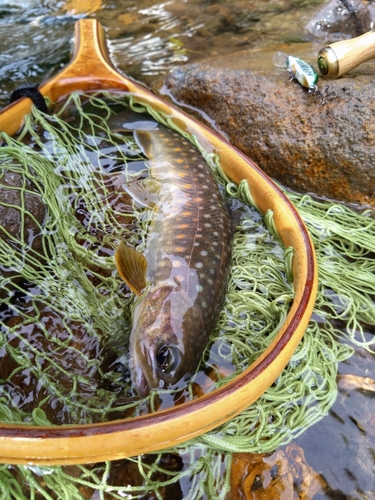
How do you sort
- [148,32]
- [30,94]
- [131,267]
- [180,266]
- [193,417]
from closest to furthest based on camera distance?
[193,417], [131,267], [180,266], [30,94], [148,32]

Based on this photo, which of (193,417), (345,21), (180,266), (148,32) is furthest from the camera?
(148,32)

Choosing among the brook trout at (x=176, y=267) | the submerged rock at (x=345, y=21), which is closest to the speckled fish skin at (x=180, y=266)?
the brook trout at (x=176, y=267)

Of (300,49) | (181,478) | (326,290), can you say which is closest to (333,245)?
(326,290)

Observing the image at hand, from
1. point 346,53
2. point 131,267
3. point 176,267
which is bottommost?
point 176,267

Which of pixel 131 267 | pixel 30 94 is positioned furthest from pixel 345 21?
pixel 131 267

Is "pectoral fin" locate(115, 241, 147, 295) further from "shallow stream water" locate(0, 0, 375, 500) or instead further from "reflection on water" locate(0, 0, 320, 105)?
"reflection on water" locate(0, 0, 320, 105)

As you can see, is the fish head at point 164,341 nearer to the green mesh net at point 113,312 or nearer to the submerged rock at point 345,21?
the green mesh net at point 113,312

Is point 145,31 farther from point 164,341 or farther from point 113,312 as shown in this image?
point 164,341

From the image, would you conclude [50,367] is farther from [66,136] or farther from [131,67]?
[131,67]
